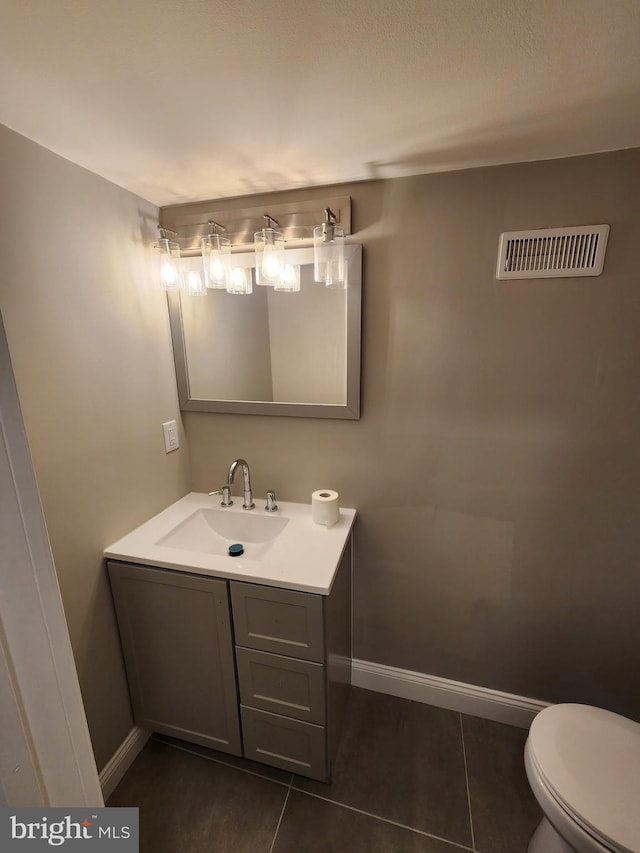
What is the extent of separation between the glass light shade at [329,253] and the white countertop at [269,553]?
95 cm

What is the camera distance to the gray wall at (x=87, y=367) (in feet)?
3.17

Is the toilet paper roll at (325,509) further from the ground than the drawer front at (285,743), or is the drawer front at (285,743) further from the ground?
the toilet paper roll at (325,509)

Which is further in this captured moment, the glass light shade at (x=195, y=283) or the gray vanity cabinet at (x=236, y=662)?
the glass light shade at (x=195, y=283)

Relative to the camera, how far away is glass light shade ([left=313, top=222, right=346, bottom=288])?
47.2 inches

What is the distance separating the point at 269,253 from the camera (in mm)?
1253

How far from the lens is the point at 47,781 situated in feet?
1.84

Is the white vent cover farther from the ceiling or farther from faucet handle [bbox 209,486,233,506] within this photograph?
faucet handle [bbox 209,486,233,506]

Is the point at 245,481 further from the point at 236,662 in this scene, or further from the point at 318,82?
the point at 318,82

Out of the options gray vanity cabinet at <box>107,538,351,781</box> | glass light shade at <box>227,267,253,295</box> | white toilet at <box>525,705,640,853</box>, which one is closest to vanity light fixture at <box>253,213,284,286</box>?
glass light shade at <box>227,267,253,295</box>

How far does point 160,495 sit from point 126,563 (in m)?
0.34

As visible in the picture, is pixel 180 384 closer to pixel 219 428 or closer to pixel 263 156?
pixel 219 428

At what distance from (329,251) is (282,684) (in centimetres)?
151

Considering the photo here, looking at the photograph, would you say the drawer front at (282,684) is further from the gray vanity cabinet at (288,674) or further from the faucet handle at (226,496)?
the faucet handle at (226,496)

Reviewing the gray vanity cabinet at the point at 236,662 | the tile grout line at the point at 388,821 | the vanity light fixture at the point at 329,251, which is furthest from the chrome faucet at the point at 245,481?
the tile grout line at the point at 388,821
